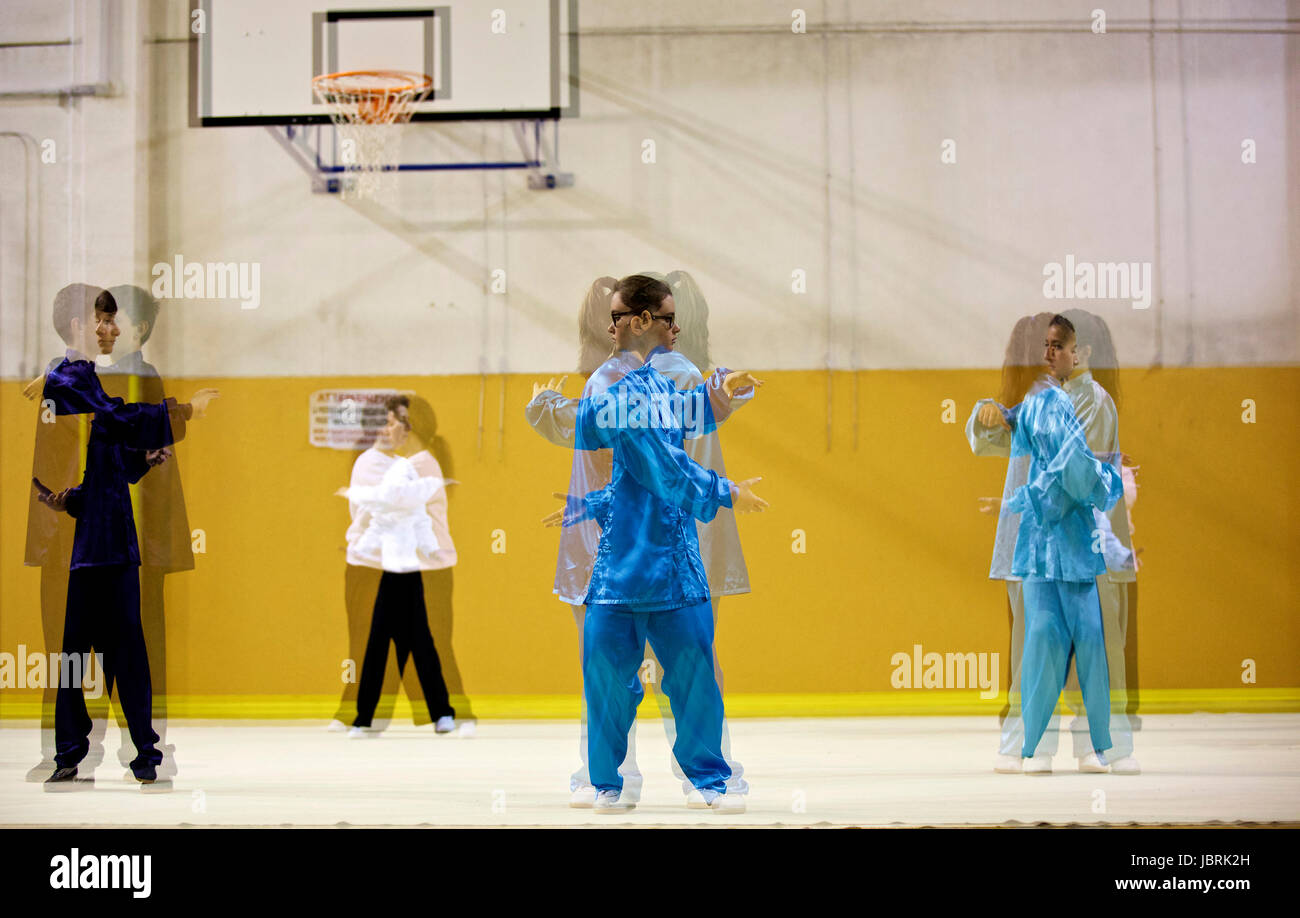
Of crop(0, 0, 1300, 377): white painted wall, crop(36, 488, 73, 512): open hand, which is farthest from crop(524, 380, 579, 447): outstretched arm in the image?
crop(0, 0, 1300, 377): white painted wall

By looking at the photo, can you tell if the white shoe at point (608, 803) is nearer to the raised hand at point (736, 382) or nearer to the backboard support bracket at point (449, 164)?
the raised hand at point (736, 382)

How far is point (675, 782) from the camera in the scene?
321 cm

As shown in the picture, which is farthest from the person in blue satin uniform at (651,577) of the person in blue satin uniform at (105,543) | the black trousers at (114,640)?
the black trousers at (114,640)

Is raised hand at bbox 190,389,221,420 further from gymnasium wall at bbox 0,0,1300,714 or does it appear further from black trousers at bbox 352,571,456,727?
gymnasium wall at bbox 0,0,1300,714

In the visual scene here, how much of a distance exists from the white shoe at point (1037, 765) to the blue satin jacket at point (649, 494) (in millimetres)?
1199

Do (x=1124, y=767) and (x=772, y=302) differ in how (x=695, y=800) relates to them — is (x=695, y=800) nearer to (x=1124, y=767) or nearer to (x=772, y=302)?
(x=1124, y=767)

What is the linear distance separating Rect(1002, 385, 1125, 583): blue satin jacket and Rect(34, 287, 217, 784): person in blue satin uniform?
2204 millimetres

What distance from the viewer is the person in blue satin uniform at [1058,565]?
3287 millimetres

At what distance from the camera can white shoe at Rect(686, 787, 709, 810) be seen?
279cm

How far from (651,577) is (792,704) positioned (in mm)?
2068

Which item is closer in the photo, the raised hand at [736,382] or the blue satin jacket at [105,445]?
the raised hand at [736,382]
